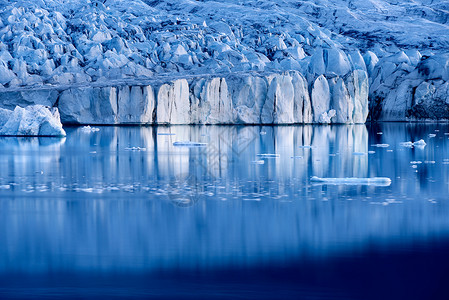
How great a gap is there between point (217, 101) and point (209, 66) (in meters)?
10.9

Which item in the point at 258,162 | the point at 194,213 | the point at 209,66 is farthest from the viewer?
the point at 209,66

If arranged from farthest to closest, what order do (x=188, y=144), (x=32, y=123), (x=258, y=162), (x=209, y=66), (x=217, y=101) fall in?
(x=209, y=66)
(x=217, y=101)
(x=32, y=123)
(x=188, y=144)
(x=258, y=162)

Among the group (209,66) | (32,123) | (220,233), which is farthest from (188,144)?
(209,66)

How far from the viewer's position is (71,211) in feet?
25.6

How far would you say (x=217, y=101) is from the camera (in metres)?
33.5

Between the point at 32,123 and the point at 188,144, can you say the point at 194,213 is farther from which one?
the point at 32,123

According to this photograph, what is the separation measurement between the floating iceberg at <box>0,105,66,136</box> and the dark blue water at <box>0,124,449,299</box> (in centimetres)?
1082

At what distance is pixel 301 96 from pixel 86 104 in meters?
11.0

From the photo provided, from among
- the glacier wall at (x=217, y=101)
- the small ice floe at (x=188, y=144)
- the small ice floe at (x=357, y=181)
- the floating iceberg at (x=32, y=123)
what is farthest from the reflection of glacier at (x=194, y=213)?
the glacier wall at (x=217, y=101)

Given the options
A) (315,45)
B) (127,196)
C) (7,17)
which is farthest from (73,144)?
(315,45)

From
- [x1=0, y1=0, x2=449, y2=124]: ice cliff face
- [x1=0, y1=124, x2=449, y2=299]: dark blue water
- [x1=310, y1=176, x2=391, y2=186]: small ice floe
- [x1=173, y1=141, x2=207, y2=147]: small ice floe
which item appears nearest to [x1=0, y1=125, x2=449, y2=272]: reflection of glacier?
[x1=0, y1=124, x2=449, y2=299]: dark blue water

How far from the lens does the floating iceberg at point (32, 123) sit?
2312cm

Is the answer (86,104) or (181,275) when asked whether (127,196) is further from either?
(86,104)

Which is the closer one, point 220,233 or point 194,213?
point 220,233
